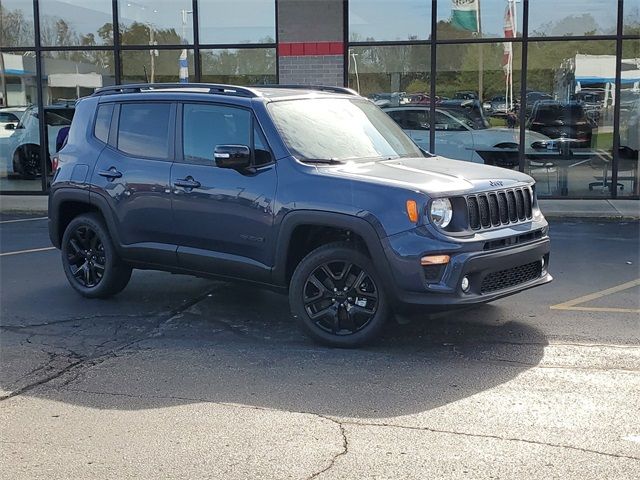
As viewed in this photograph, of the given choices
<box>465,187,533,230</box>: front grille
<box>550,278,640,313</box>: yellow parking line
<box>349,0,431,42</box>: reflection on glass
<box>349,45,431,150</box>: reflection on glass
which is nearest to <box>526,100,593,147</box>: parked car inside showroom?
<box>349,45,431,150</box>: reflection on glass

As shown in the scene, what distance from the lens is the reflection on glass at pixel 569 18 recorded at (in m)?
13.6

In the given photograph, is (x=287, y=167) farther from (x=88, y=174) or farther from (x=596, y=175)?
(x=596, y=175)

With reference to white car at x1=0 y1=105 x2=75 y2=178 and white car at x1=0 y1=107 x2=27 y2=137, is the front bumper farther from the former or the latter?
white car at x1=0 y1=107 x2=27 y2=137

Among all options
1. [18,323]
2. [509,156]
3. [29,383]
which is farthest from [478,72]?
[29,383]

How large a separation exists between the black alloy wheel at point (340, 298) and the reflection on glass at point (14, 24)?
37.5ft

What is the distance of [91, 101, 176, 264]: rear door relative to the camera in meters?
6.82

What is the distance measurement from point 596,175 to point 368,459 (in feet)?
36.7

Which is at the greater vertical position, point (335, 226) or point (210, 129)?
point (210, 129)

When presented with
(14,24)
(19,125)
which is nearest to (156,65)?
(14,24)

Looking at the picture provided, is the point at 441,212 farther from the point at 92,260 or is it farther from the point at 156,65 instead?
the point at 156,65

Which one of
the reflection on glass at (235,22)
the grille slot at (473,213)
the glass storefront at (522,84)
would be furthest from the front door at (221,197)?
the reflection on glass at (235,22)

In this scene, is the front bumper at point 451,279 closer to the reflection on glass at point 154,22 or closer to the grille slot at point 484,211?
the grille slot at point 484,211

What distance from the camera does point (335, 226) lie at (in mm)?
5797

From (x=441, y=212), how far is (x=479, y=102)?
28.8ft
